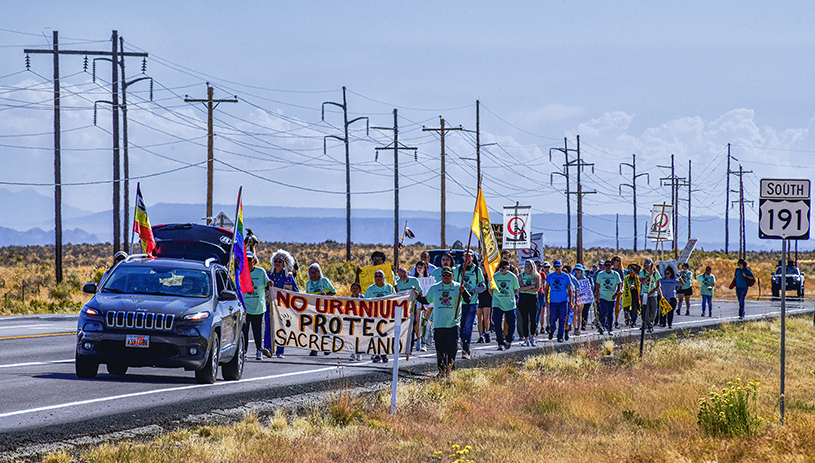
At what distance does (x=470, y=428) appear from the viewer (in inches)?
396

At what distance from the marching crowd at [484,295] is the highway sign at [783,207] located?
15.0 feet

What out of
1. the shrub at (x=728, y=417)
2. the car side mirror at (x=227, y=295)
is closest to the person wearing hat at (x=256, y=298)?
the car side mirror at (x=227, y=295)

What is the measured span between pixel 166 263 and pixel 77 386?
6.57 feet

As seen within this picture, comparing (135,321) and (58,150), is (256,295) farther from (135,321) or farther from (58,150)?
(58,150)

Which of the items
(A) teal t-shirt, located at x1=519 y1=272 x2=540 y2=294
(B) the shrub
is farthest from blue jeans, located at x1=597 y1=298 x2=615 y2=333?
(B) the shrub

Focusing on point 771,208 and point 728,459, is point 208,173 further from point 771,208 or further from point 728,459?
point 728,459

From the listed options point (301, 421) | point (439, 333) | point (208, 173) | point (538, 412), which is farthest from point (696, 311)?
point (301, 421)

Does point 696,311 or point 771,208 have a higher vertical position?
point 771,208

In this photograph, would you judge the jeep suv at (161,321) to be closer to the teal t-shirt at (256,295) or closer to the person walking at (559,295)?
the teal t-shirt at (256,295)

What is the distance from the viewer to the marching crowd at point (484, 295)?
14375mm

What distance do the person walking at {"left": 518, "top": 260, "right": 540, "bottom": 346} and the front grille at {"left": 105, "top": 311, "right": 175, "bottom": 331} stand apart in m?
8.95

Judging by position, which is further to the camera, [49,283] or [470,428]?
[49,283]

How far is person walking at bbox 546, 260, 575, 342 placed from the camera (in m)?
20.2

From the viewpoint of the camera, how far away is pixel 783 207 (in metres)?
11.7
